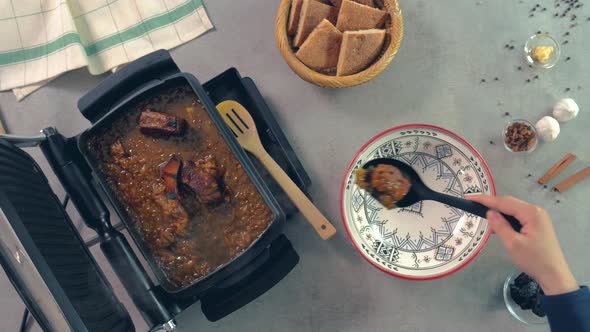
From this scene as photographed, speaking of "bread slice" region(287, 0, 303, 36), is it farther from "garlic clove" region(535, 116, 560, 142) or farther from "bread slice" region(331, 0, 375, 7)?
"garlic clove" region(535, 116, 560, 142)

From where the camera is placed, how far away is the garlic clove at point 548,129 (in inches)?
43.3

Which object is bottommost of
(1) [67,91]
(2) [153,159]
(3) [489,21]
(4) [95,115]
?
(3) [489,21]

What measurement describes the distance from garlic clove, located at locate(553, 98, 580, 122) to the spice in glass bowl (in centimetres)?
8

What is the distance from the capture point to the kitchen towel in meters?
1.13

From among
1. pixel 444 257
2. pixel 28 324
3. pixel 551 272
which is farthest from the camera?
pixel 28 324

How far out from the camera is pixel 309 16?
39.9 inches

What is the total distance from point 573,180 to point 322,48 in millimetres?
763

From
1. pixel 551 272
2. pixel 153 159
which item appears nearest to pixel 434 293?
pixel 551 272

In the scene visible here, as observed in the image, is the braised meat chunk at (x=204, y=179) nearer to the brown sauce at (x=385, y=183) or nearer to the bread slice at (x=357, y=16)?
the brown sauce at (x=385, y=183)

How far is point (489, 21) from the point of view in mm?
1165

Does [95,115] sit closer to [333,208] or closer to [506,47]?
[333,208]

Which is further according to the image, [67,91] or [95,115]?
[67,91]

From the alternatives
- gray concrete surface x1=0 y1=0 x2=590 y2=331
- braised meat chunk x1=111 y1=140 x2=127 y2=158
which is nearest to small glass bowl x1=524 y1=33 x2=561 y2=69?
gray concrete surface x1=0 y1=0 x2=590 y2=331

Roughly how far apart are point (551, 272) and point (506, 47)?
2.08ft
